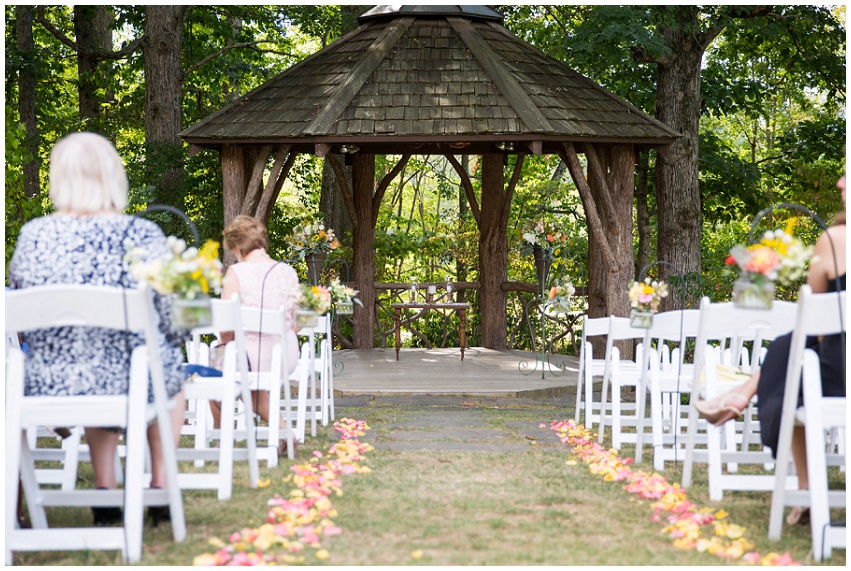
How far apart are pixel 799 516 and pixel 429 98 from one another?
21.5 feet

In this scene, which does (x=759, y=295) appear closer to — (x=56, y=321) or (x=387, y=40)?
(x=56, y=321)

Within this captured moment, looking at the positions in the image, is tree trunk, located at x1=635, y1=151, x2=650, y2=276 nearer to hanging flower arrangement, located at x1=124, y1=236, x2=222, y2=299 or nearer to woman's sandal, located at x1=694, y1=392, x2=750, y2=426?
woman's sandal, located at x1=694, y1=392, x2=750, y2=426

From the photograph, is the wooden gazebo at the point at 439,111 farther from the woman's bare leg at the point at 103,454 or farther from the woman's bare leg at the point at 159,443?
the woman's bare leg at the point at 103,454

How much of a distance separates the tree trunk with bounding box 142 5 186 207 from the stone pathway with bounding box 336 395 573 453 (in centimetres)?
579

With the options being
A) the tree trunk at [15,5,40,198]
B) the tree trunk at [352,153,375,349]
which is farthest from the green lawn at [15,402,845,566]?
the tree trunk at [15,5,40,198]

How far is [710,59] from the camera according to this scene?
15484mm

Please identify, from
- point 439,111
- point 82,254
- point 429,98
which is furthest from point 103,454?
point 429,98

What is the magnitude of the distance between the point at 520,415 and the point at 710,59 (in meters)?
9.38

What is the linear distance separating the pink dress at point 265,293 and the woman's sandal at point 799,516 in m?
2.98

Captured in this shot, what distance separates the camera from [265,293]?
6312 mm

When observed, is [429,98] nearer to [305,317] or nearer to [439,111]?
[439,111]

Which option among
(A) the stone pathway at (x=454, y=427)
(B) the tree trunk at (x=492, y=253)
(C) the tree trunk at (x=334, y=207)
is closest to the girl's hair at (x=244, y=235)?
(A) the stone pathway at (x=454, y=427)

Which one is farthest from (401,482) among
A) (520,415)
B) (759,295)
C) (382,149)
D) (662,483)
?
(382,149)

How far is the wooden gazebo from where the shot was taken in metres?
9.71
